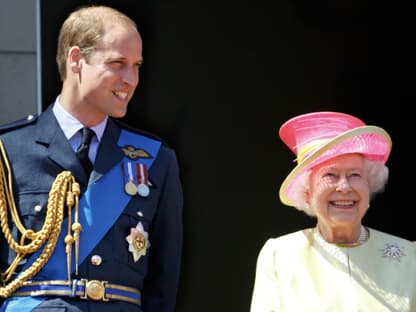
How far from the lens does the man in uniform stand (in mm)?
3676

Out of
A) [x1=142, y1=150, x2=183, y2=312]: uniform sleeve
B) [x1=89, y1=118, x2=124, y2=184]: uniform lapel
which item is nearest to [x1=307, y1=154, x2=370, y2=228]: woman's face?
[x1=142, y1=150, x2=183, y2=312]: uniform sleeve

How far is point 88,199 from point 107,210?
0.07 m

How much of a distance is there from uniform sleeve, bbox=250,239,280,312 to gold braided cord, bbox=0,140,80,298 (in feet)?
2.05

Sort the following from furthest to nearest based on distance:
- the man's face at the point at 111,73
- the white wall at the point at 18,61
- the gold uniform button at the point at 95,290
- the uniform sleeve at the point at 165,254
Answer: the white wall at the point at 18,61 → the uniform sleeve at the point at 165,254 → the man's face at the point at 111,73 → the gold uniform button at the point at 95,290

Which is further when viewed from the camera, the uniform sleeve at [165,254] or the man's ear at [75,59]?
the uniform sleeve at [165,254]

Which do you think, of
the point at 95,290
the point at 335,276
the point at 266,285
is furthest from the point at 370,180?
the point at 95,290

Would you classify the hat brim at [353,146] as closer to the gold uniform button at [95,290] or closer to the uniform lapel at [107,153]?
the uniform lapel at [107,153]

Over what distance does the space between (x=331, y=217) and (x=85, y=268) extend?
0.78 metres

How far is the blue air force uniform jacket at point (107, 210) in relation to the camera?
12.1ft

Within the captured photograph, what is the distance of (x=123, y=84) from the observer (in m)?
3.79

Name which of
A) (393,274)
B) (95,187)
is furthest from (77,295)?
(393,274)

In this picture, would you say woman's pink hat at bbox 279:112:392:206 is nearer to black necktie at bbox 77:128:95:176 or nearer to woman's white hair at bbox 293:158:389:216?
woman's white hair at bbox 293:158:389:216

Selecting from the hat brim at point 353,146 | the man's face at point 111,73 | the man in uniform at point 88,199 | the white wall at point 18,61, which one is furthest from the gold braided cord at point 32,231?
the white wall at point 18,61

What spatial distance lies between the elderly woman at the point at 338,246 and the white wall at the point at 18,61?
5.58ft
